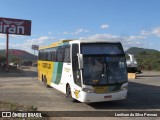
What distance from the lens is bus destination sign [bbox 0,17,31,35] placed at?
54312mm

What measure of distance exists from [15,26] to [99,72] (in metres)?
42.1

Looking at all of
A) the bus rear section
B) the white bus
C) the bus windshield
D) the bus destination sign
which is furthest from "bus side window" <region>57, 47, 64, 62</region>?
the bus destination sign

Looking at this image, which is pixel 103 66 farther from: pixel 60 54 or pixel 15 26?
pixel 15 26

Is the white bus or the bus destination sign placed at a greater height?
the bus destination sign

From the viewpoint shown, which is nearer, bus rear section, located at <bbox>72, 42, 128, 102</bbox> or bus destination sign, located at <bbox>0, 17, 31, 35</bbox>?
bus rear section, located at <bbox>72, 42, 128, 102</bbox>

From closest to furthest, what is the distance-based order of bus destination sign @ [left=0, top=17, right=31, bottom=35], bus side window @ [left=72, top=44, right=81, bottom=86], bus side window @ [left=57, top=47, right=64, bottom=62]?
bus side window @ [left=72, top=44, right=81, bottom=86], bus side window @ [left=57, top=47, right=64, bottom=62], bus destination sign @ [left=0, top=17, right=31, bottom=35]

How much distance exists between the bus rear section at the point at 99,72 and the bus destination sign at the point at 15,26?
40569 millimetres

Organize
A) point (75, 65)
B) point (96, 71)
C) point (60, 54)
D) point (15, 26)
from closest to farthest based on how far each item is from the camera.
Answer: point (96, 71), point (75, 65), point (60, 54), point (15, 26)

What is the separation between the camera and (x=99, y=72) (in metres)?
14.8

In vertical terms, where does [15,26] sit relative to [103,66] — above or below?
above

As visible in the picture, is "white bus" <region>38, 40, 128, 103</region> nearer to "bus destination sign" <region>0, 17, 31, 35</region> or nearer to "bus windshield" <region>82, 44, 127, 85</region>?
"bus windshield" <region>82, 44, 127, 85</region>

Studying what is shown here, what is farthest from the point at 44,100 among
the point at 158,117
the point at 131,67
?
the point at 131,67

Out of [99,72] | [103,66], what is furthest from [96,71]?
[103,66]

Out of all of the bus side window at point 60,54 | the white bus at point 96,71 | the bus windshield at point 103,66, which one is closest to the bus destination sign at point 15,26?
the bus side window at point 60,54
